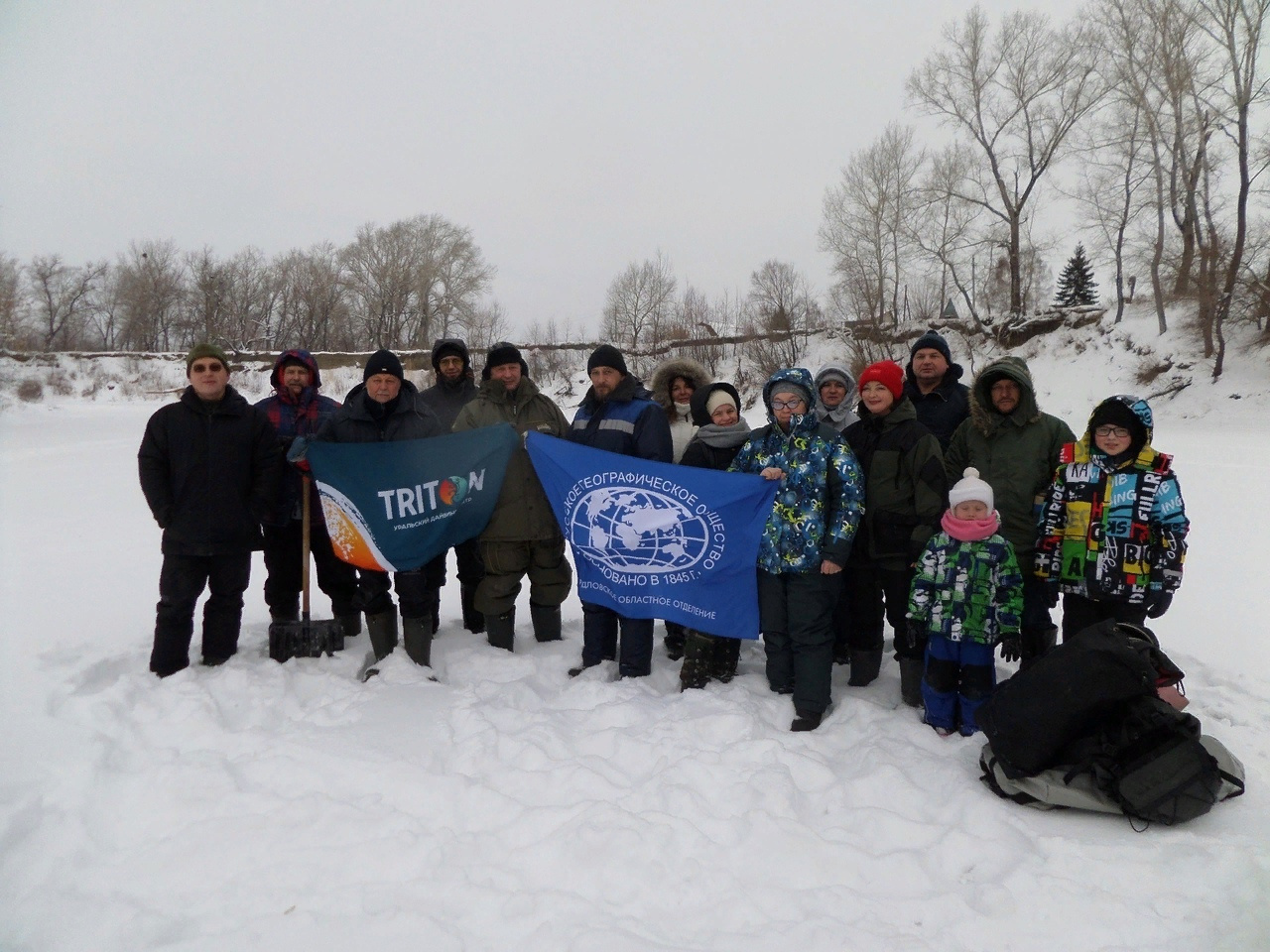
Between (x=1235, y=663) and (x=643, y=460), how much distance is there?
4064 mm

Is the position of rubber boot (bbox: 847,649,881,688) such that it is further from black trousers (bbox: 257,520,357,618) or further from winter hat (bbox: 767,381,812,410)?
black trousers (bbox: 257,520,357,618)

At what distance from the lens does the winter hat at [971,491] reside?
356cm

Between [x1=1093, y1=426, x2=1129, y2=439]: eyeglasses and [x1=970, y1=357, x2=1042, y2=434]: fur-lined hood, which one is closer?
[x1=1093, y1=426, x2=1129, y2=439]: eyeglasses

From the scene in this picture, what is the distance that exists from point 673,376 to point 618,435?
1.10 m

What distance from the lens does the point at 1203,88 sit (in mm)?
20922

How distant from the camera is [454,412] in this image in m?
5.51

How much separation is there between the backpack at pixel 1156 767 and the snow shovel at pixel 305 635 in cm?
421

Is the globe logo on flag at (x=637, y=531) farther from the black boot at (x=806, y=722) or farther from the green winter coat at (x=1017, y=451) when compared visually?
the green winter coat at (x=1017, y=451)

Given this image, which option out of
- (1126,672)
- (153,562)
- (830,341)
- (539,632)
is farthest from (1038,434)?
(830,341)

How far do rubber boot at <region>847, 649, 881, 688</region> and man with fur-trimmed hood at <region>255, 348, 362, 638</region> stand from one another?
3.27 metres

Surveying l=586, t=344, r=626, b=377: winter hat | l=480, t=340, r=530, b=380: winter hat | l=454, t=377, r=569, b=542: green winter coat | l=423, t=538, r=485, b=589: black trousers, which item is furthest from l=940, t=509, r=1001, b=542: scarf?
l=423, t=538, r=485, b=589: black trousers

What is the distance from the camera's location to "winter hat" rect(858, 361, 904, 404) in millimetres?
3984

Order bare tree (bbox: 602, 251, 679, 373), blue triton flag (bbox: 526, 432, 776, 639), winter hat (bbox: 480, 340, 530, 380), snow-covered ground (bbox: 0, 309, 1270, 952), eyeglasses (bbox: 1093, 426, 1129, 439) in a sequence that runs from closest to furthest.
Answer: snow-covered ground (bbox: 0, 309, 1270, 952), eyeglasses (bbox: 1093, 426, 1129, 439), blue triton flag (bbox: 526, 432, 776, 639), winter hat (bbox: 480, 340, 530, 380), bare tree (bbox: 602, 251, 679, 373)

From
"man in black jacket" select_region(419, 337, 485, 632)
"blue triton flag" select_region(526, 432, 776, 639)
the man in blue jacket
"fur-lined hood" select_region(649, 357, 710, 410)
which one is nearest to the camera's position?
"blue triton flag" select_region(526, 432, 776, 639)
